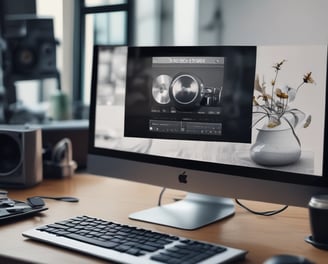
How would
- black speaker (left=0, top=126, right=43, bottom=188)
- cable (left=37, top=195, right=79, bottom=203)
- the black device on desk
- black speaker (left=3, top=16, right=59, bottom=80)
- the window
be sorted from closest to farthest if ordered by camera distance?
the black device on desk < cable (left=37, top=195, right=79, bottom=203) < black speaker (left=0, top=126, right=43, bottom=188) < black speaker (left=3, top=16, right=59, bottom=80) < the window

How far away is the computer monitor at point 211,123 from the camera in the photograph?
4.17 ft

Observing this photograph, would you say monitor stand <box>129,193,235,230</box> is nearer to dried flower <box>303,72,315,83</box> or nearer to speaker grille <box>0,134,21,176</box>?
dried flower <box>303,72,315,83</box>

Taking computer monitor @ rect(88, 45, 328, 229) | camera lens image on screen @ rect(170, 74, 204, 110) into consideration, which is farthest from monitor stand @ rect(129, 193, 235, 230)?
camera lens image on screen @ rect(170, 74, 204, 110)

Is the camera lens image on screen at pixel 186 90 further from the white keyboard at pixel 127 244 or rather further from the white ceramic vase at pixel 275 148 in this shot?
the white keyboard at pixel 127 244

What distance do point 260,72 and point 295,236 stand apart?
1.27ft

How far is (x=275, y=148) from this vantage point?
4.27ft

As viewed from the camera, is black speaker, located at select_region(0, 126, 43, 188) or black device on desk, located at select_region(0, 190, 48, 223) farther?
black speaker, located at select_region(0, 126, 43, 188)

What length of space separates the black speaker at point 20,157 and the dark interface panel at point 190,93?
1.30 ft

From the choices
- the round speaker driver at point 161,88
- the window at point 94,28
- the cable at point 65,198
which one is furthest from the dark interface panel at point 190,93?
the window at point 94,28

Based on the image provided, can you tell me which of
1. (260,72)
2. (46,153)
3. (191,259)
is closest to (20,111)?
(46,153)

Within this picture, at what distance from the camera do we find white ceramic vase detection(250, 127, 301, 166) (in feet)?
4.20

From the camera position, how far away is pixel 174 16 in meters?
3.08

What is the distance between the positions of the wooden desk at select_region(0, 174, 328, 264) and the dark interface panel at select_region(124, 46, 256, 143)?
0.71 ft

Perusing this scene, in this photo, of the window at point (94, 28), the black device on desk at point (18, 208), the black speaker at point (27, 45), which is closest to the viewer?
the black device on desk at point (18, 208)
